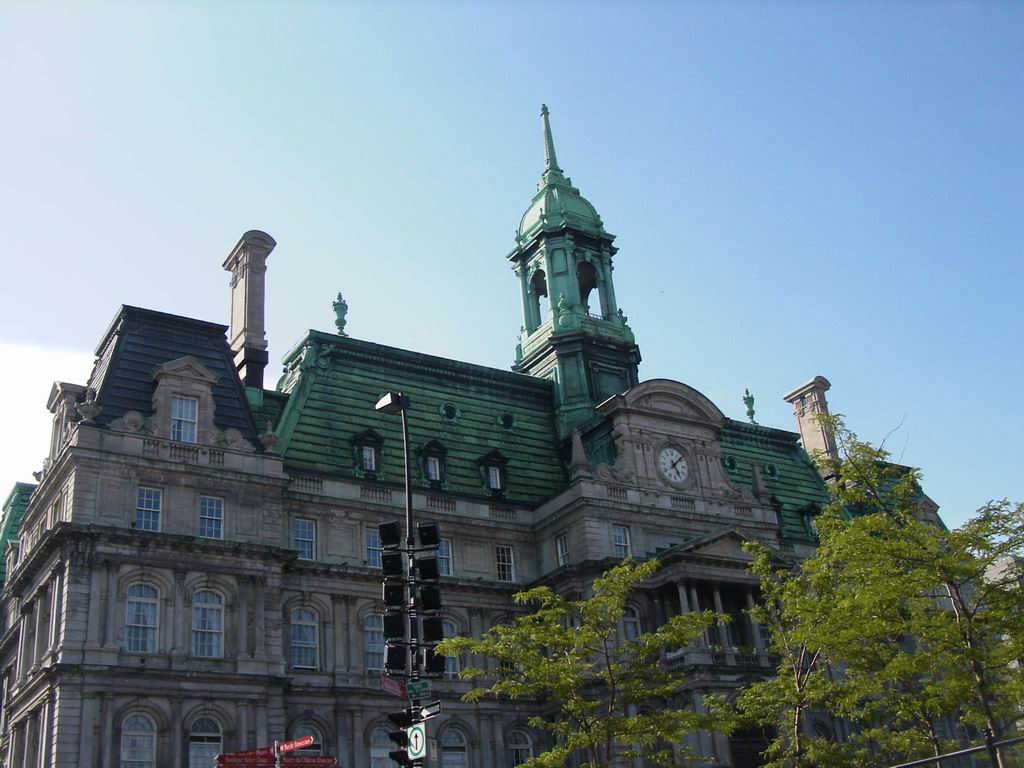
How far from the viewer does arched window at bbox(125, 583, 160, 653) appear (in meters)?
40.0

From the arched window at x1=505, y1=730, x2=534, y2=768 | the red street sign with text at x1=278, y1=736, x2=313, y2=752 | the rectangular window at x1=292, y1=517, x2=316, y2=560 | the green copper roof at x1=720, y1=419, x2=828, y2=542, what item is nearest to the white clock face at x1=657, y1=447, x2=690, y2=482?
the green copper roof at x1=720, y1=419, x2=828, y2=542

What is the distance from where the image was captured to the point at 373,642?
46.8 metres

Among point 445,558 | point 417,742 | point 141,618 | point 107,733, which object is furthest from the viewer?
point 445,558

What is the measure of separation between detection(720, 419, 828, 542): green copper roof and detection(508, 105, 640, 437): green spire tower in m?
7.36

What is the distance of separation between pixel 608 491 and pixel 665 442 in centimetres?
519

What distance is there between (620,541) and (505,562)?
5.38 m

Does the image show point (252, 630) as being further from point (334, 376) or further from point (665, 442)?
point (665, 442)

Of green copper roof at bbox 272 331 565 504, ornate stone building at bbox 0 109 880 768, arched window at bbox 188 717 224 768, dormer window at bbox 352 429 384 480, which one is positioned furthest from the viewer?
green copper roof at bbox 272 331 565 504

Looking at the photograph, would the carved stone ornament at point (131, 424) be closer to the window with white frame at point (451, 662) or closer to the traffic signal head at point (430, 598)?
the window with white frame at point (451, 662)

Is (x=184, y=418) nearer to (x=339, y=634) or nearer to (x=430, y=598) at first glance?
(x=339, y=634)

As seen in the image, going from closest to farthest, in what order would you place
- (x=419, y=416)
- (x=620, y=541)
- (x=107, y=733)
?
(x=107, y=733) < (x=620, y=541) < (x=419, y=416)

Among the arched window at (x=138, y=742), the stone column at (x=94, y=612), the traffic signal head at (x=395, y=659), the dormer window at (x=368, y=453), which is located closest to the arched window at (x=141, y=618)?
the stone column at (x=94, y=612)

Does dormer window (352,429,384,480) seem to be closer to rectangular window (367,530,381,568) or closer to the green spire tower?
rectangular window (367,530,381,568)

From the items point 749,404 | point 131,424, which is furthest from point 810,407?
point 131,424
